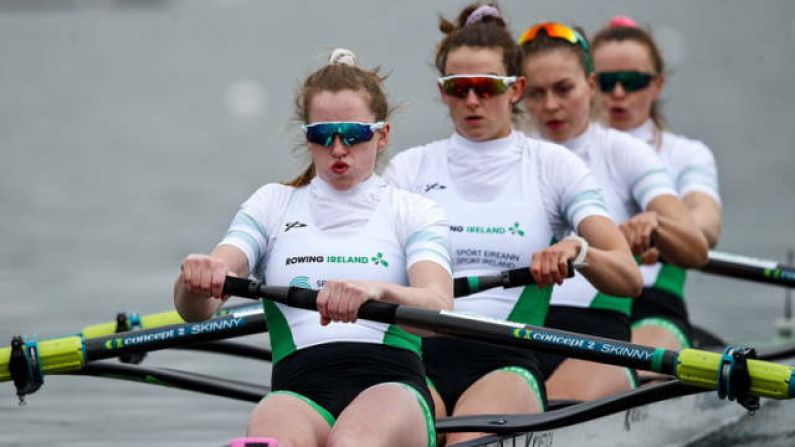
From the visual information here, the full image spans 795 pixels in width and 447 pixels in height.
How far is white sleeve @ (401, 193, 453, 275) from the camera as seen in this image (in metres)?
6.25

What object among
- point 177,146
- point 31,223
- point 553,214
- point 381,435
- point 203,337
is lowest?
point 381,435

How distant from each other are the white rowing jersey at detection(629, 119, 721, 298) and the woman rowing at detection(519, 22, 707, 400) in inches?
41.5

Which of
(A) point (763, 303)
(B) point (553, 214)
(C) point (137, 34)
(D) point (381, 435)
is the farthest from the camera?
(C) point (137, 34)

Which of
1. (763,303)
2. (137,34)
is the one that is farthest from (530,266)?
(137,34)

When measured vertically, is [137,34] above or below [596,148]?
above

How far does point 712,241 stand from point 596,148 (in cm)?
116

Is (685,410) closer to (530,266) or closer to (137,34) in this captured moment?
(530,266)

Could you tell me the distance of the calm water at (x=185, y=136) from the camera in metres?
10.8

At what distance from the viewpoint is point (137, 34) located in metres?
51.1

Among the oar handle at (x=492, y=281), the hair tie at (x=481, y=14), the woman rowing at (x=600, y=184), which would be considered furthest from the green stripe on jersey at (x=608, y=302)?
the hair tie at (x=481, y=14)

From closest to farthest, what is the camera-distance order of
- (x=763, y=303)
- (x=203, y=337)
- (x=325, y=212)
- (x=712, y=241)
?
(x=325, y=212)
(x=203, y=337)
(x=712, y=241)
(x=763, y=303)

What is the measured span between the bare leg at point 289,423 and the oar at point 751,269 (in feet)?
13.9

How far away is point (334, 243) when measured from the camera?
6336 millimetres

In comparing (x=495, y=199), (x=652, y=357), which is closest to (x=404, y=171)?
(x=495, y=199)
